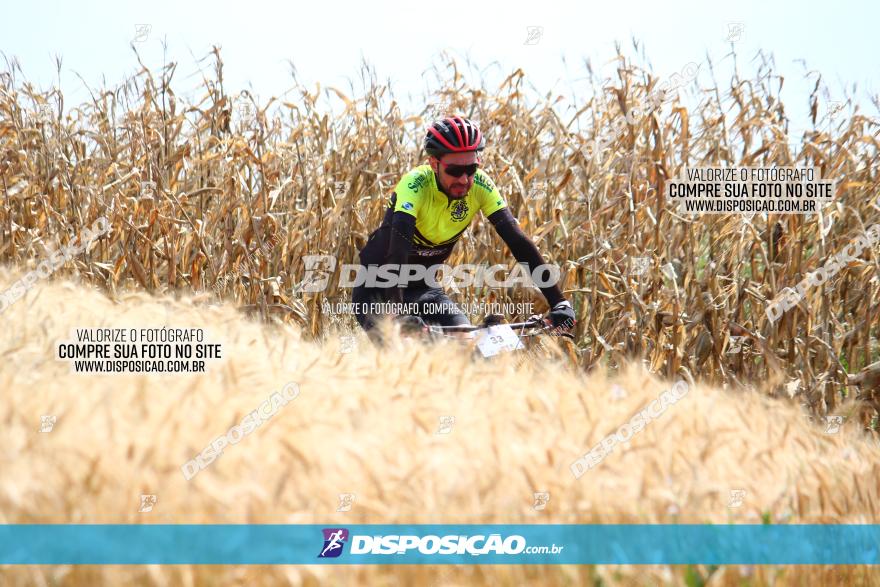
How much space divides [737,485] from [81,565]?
249cm

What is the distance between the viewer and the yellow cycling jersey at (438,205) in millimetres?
5371

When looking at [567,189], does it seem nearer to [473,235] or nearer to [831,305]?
[473,235]

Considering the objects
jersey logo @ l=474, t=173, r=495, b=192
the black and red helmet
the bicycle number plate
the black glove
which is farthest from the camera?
jersey logo @ l=474, t=173, r=495, b=192

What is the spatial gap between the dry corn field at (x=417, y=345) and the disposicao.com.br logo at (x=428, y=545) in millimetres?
69

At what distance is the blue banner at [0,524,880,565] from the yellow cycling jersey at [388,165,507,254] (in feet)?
9.05

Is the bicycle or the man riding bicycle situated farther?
the man riding bicycle

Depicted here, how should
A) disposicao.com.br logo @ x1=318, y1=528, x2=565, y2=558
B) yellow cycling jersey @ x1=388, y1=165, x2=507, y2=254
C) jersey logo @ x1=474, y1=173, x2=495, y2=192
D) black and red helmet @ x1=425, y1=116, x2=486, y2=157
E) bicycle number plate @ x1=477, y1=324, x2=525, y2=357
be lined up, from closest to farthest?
1. disposicao.com.br logo @ x1=318, y1=528, x2=565, y2=558
2. bicycle number plate @ x1=477, y1=324, x2=525, y2=357
3. black and red helmet @ x1=425, y1=116, x2=486, y2=157
4. yellow cycling jersey @ x1=388, y1=165, x2=507, y2=254
5. jersey logo @ x1=474, y1=173, x2=495, y2=192

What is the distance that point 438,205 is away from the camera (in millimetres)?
5500

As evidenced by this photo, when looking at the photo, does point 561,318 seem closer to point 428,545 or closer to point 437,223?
point 437,223

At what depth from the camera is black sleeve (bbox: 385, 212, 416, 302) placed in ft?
17.0

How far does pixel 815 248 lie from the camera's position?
6.29 m

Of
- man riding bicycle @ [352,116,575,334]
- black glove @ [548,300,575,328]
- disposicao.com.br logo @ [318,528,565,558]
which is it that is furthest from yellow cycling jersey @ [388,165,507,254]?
disposicao.com.br logo @ [318,528,565,558]

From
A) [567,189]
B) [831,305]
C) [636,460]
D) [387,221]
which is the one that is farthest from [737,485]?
[567,189]

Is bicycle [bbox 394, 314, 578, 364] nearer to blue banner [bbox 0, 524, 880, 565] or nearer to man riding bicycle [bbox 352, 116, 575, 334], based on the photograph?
man riding bicycle [bbox 352, 116, 575, 334]
